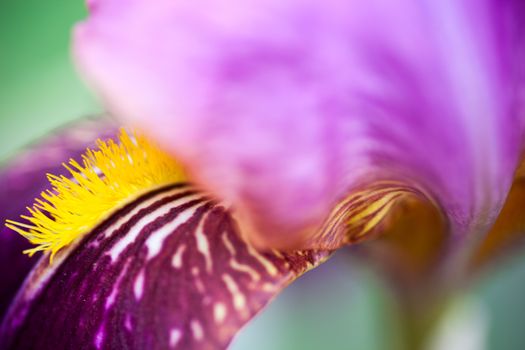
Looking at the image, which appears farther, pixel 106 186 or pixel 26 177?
pixel 26 177

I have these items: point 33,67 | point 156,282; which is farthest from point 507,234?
point 33,67

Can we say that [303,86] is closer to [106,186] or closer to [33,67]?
[106,186]

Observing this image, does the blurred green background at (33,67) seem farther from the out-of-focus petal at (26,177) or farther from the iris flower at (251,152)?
the iris flower at (251,152)

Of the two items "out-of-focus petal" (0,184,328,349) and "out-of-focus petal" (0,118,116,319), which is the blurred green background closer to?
"out-of-focus petal" (0,118,116,319)

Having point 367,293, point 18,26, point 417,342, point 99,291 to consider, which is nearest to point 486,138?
point 99,291

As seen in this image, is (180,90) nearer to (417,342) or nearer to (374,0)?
(374,0)

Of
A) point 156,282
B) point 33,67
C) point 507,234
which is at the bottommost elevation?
point 507,234
